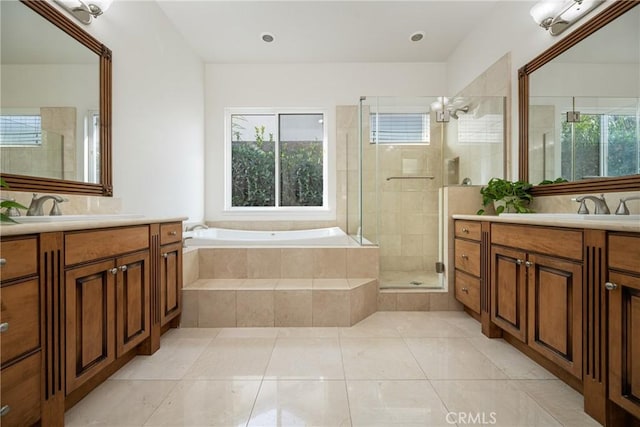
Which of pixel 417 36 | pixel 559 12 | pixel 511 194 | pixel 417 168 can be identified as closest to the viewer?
pixel 559 12

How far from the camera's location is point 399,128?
9.80 ft

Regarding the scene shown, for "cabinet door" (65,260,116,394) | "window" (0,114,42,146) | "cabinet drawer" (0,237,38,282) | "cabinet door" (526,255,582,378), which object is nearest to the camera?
"cabinet drawer" (0,237,38,282)

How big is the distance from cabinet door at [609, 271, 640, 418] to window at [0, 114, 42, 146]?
103 inches

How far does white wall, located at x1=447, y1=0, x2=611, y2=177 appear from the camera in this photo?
2.23 m

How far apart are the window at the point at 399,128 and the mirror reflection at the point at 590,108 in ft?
2.93

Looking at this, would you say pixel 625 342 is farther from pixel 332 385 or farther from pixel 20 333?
pixel 20 333

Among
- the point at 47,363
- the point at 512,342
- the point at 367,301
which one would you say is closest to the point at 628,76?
the point at 512,342

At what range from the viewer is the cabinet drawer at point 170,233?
187 centimetres

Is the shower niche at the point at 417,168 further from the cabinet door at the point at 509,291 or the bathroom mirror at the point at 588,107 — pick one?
the cabinet door at the point at 509,291

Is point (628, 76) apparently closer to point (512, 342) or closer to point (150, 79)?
point (512, 342)

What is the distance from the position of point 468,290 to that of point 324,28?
9.11 ft

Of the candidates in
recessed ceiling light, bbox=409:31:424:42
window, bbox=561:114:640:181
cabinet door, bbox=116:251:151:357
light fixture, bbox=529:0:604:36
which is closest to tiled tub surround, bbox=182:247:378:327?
cabinet door, bbox=116:251:151:357

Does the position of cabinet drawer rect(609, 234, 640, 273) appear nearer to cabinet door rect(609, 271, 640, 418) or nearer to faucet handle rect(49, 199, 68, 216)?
cabinet door rect(609, 271, 640, 418)

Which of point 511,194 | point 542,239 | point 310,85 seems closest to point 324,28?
point 310,85
